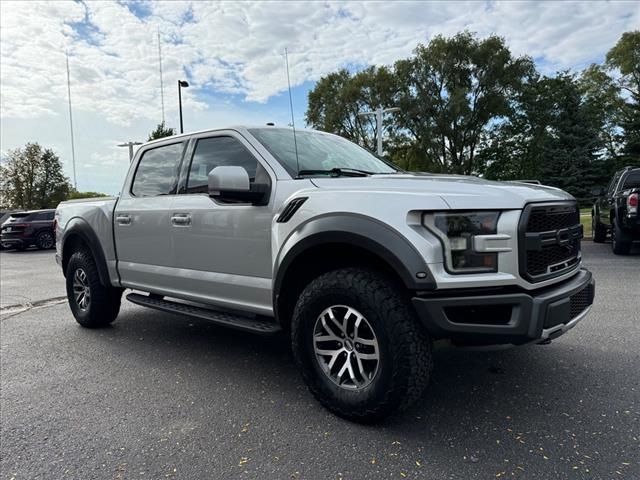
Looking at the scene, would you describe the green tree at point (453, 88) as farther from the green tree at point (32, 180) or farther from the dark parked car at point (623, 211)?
the green tree at point (32, 180)

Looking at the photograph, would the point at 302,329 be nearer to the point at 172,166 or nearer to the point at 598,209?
the point at 172,166

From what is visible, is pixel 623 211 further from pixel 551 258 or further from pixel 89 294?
pixel 89 294

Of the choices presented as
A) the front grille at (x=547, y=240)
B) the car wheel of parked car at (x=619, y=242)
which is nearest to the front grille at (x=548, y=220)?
the front grille at (x=547, y=240)

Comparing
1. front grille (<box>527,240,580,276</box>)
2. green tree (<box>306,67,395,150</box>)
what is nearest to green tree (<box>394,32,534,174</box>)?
green tree (<box>306,67,395,150</box>)

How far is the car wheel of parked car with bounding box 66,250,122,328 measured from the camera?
5090mm

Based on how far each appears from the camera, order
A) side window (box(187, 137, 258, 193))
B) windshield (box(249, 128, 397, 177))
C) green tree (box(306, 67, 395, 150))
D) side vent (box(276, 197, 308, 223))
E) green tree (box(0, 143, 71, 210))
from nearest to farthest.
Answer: side vent (box(276, 197, 308, 223)) < windshield (box(249, 128, 397, 177)) < side window (box(187, 137, 258, 193)) < green tree (box(306, 67, 395, 150)) < green tree (box(0, 143, 71, 210))

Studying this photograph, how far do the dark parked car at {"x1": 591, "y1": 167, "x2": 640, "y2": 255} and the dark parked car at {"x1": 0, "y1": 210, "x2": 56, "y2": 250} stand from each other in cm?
1765

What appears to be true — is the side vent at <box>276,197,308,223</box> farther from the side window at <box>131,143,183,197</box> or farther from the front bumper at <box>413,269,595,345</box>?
the side window at <box>131,143,183,197</box>

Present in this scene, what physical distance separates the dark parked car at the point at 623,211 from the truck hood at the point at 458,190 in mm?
6922

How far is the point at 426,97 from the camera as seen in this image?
3178 centimetres

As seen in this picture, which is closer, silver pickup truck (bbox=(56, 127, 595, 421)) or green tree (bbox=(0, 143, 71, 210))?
silver pickup truck (bbox=(56, 127, 595, 421))

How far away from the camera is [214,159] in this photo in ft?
13.0

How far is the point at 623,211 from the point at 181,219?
28.0 ft

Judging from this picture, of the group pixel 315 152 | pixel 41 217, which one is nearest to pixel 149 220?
pixel 315 152
